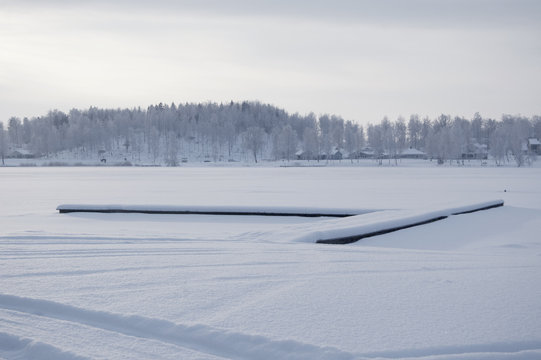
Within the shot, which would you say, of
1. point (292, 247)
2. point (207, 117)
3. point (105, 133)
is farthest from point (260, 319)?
point (207, 117)

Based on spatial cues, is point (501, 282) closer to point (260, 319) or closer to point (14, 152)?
point (260, 319)

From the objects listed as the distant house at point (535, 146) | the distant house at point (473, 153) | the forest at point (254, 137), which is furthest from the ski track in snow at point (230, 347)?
the distant house at point (535, 146)

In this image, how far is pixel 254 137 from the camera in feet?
357

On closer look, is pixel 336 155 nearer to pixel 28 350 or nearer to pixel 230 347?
pixel 230 347

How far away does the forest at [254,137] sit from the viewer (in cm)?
9850

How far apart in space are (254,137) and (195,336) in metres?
107

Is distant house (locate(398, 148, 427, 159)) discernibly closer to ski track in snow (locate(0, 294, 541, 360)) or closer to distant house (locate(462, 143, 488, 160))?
distant house (locate(462, 143, 488, 160))

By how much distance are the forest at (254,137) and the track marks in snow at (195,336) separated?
88.4 meters

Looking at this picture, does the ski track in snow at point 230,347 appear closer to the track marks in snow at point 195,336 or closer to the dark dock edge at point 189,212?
the track marks in snow at point 195,336

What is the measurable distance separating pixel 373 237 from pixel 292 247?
2.56 m

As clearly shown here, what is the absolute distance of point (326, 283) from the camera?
4.30m

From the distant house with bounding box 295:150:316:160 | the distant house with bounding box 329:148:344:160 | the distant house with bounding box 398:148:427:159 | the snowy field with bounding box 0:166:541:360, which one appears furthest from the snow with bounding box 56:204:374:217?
the distant house with bounding box 398:148:427:159

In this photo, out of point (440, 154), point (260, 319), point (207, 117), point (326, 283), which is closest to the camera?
point (260, 319)

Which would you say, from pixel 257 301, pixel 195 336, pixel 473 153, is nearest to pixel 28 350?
pixel 195 336
